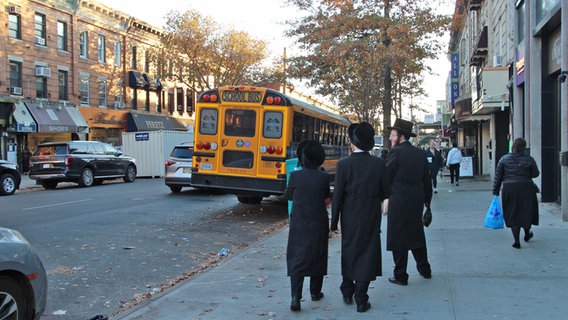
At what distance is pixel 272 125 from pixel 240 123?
766mm

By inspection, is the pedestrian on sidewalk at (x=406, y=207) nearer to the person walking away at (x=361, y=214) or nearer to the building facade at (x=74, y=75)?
the person walking away at (x=361, y=214)

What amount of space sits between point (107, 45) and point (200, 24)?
6.45 m

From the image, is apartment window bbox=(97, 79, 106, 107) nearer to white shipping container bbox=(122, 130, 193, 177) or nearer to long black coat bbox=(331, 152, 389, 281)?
white shipping container bbox=(122, 130, 193, 177)

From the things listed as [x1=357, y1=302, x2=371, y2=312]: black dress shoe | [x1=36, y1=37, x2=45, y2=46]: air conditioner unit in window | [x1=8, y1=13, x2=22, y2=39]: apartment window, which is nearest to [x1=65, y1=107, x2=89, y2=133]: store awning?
[x1=36, y1=37, x2=45, y2=46]: air conditioner unit in window

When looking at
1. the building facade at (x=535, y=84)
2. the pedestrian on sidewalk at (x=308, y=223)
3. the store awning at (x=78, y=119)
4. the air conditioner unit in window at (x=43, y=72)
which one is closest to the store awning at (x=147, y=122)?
the store awning at (x=78, y=119)

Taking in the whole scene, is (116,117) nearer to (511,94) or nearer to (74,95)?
(74,95)

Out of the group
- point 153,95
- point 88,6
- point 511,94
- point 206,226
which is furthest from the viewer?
point 153,95

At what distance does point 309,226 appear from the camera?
483cm

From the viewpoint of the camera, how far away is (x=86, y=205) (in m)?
13.2

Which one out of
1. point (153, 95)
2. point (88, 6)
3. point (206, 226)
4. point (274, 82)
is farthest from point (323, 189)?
point (153, 95)

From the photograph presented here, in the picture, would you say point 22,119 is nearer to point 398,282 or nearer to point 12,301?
point 12,301

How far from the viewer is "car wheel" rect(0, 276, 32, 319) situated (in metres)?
3.77

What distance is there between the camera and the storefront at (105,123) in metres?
32.7

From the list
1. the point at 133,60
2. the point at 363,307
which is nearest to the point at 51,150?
the point at 363,307
